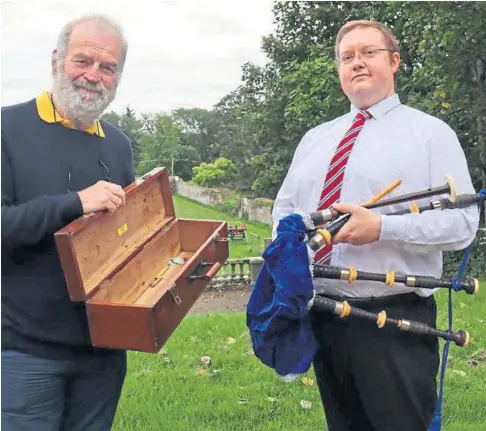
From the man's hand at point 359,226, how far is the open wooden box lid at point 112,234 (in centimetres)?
69

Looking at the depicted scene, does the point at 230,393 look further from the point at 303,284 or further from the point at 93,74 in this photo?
the point at 93,74

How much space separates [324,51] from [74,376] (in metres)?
7.05

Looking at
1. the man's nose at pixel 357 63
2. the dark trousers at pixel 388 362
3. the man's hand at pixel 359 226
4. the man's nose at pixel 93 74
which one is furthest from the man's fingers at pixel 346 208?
the man's nose at pixel 93 74

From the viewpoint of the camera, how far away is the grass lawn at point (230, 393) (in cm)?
277

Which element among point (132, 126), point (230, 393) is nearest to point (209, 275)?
point (230, 393)

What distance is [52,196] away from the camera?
160 centimetres

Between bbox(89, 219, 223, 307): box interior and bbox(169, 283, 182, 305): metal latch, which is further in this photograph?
bbox(89, 219, 223, 307): box interior

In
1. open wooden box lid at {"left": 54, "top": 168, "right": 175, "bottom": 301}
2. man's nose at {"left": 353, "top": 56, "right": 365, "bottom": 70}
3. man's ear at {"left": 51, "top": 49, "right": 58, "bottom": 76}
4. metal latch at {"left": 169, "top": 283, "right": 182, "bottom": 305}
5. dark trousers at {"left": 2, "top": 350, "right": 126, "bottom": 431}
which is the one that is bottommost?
dark trousers at {"left": 2, "top": 350, "right": 126, "bottom": 431}

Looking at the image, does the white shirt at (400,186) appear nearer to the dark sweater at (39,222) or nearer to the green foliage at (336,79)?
the dark sweater at (39,222)

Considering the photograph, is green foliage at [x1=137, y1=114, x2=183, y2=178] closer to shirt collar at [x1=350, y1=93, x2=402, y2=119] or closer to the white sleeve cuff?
shirt collar at [x1=350, y1=93, x2=402, y2=119]

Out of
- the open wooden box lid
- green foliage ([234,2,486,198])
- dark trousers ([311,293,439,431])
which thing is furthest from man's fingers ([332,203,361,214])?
green foliage ([234,2,486,198])

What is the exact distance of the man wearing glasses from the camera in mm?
1637

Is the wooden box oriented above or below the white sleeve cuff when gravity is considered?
below

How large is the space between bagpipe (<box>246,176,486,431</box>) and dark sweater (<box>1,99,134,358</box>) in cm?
54
